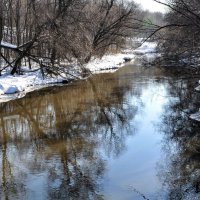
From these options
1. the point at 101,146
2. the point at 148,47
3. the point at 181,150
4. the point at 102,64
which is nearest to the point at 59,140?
the point at 101,146

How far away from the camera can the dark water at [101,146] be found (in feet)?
35.3

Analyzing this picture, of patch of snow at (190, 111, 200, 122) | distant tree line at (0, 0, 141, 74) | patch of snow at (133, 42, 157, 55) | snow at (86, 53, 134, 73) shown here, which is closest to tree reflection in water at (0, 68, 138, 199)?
distant tree line at (0, 0, 141, 74)

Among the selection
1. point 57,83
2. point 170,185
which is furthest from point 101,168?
point 57,83

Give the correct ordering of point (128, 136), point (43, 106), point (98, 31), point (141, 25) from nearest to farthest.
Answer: point (141, 25)
point (128, 136)
point (43, 106)
point (98, 31)

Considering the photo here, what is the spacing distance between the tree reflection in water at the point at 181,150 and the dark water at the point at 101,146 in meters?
0.03

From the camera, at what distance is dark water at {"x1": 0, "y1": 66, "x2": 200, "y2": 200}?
10766 mm

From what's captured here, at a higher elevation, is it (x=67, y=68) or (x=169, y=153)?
(x=67, y=68)

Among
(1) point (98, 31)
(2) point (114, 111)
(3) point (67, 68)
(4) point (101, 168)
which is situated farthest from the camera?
(1) point (98, 31)

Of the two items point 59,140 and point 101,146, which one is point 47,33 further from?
point 101,146

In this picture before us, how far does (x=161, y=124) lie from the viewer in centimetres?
1748

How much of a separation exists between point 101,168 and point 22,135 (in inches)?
203

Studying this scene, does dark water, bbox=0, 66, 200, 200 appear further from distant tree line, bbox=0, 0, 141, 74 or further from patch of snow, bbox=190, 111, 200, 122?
distant tree line, bbox=0, 0, 141, 74

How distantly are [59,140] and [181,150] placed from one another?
4.54m

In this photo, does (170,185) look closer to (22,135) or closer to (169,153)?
(169,153)
